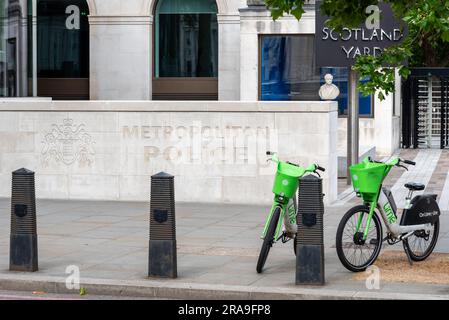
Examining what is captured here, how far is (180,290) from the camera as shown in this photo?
9586 mm

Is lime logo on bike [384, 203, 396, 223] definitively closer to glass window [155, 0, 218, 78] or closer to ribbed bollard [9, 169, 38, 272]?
ribbed bollard [9, 169, 38, 272]

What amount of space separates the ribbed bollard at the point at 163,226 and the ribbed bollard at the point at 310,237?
50.9 inches

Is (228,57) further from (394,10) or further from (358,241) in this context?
(358,241)

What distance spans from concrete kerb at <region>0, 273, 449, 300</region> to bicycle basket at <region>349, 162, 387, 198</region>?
1.49m

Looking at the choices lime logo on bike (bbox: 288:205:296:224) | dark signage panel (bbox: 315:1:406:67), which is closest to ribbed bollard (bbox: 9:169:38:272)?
lime logo on bike (bbox: 288:205:296:224)

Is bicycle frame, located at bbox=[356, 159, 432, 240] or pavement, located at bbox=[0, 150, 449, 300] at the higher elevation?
bicycle frame, located at bbox=[356, 159, 432, 240]

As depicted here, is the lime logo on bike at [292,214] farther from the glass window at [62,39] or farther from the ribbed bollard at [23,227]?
the glass window at [62,39]

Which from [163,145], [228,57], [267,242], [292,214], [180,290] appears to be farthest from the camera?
[228,57]

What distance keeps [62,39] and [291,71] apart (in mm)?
6950

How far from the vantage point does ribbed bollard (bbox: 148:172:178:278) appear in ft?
33.2

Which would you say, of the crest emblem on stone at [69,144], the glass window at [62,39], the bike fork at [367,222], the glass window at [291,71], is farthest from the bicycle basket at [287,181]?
the glass window at [62,39]

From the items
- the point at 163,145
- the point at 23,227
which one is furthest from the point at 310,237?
the point at 163,145

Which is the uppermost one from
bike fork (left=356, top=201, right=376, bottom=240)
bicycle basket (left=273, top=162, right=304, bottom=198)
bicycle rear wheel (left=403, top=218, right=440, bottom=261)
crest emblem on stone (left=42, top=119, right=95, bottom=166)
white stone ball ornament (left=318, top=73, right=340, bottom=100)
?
white stone ball ornament (left=318, top=73, right=340, bottom=100)
